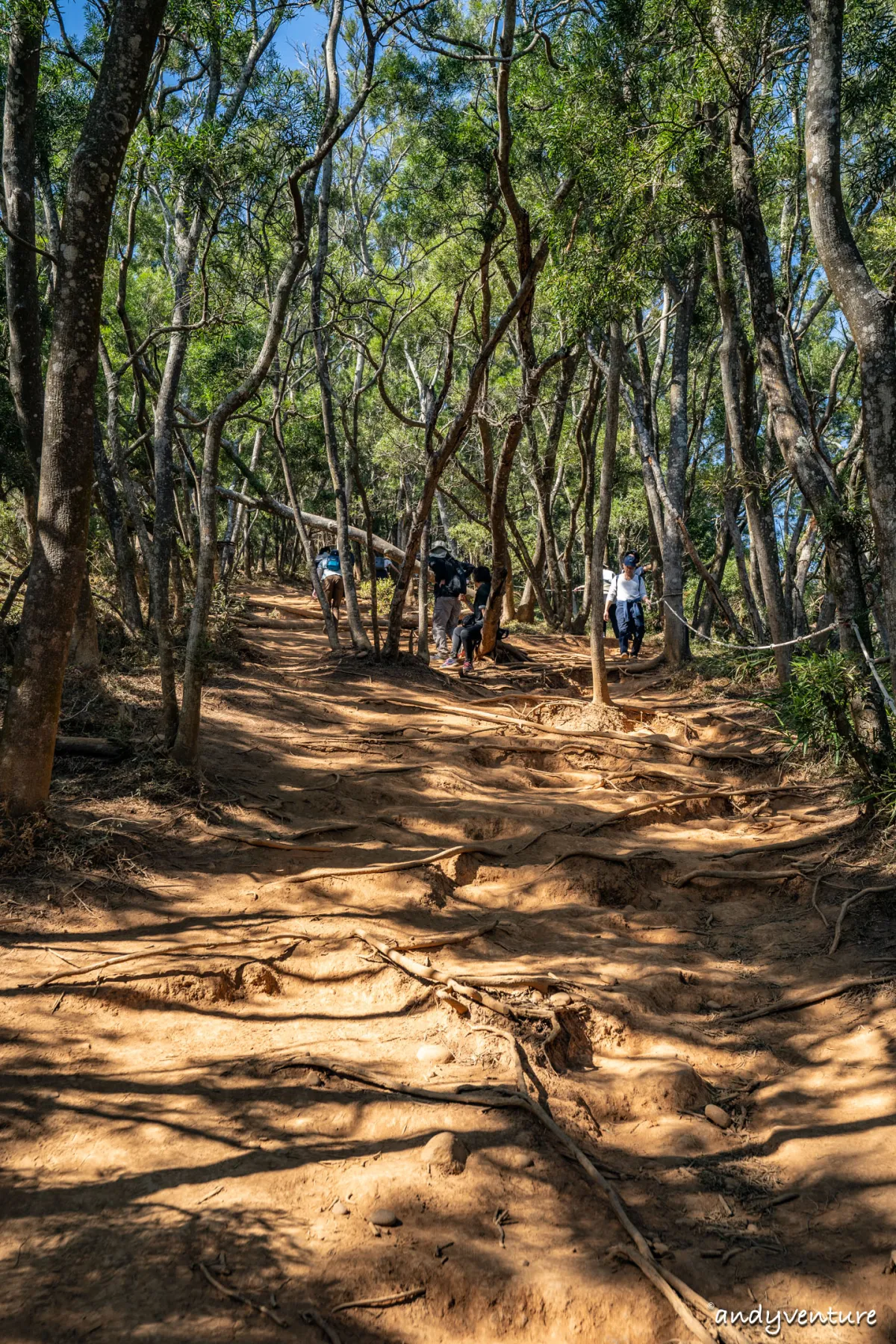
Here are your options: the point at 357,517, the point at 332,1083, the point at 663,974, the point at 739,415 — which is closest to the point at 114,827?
the point at 332,1083

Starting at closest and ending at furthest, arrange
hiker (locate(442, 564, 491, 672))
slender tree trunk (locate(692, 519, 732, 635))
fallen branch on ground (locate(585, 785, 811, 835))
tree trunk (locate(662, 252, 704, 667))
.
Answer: fallen branch on ground (locate(585, 785, 811, 835)) → hiker (locate(442, 564, 491, 672)) → tree trunk (locate(662, 252, 704, 667)) → slender tree trunk (locate(692, 519, 732, 635))

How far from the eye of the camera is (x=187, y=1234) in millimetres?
2439

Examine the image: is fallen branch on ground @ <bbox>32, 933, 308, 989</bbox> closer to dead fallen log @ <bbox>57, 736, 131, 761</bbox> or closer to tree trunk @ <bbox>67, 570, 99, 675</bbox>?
dead fallen log @ <bbox>57, 736, 131, 761</bbox>

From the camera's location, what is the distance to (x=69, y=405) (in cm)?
443

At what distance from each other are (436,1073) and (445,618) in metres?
9.86

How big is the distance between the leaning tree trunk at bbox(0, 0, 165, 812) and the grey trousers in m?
8.46

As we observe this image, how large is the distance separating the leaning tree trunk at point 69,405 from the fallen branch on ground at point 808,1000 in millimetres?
3750

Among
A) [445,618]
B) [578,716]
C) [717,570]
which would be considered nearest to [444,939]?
[578,716]

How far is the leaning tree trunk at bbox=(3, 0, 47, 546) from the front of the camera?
578cm

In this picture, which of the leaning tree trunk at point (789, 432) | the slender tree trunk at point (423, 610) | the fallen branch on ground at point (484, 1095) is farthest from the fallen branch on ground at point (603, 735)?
the fallen branch on ground at point (484, 1095)

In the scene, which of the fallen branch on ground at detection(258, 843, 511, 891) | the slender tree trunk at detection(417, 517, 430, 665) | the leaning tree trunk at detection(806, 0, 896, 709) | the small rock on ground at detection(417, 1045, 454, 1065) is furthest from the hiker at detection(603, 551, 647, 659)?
the small rock on ground at detection(417, 1045, 454, 1065)

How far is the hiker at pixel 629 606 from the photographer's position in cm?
1309

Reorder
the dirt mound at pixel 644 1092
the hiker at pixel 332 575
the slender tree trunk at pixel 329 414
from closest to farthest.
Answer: the dirt mound at pixel 644 1092, the slender tree trunk at pixel 329 414, the hiker at pixel 332 575

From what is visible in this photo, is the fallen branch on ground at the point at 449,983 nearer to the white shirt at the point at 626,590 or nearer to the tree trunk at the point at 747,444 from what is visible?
the tree trunk at the point at 747,444
